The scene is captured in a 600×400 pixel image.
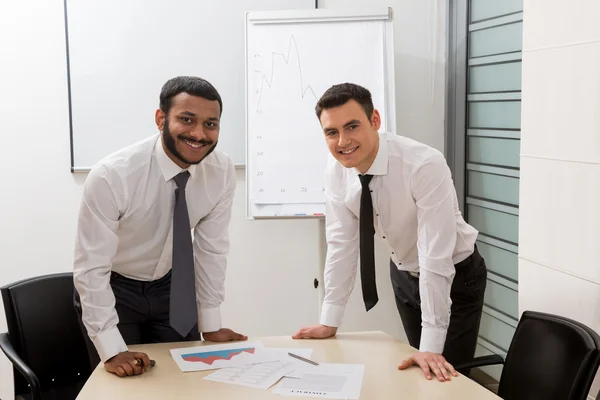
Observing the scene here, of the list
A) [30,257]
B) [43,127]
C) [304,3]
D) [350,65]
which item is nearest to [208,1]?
[304,3]

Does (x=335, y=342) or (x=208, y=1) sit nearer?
(x=335, y=342)

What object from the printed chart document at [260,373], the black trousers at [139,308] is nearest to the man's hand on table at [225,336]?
the black trousers at [139,308]

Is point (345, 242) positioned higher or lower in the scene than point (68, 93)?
lower

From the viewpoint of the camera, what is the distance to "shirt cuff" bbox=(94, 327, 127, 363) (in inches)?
82.1

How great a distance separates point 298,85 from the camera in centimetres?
350

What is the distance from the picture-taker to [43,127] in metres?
3.68

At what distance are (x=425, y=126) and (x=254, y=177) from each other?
40.9 inches

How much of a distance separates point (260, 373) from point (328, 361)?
0.72ft

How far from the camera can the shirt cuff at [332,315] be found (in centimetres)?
240

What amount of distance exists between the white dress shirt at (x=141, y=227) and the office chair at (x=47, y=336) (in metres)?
0.38

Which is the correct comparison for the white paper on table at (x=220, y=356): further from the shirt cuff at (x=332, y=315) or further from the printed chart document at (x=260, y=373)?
the shirt cuff at (x=332, y=315)

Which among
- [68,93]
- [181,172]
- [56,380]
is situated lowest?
[56,380]

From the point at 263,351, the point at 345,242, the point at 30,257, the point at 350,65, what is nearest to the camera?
the point at 263,351

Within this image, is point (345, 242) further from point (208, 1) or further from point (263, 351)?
point (208, 1)
